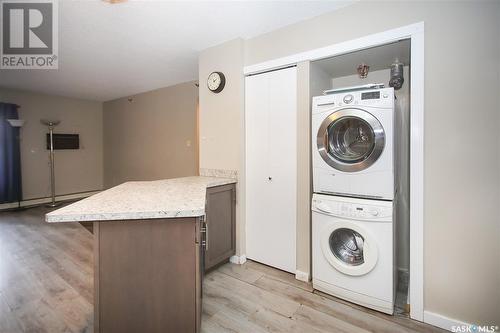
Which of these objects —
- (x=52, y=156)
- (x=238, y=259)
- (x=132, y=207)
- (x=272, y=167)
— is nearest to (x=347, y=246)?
(x=272, y=167)

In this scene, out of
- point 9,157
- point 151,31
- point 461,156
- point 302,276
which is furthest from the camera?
point 9,157

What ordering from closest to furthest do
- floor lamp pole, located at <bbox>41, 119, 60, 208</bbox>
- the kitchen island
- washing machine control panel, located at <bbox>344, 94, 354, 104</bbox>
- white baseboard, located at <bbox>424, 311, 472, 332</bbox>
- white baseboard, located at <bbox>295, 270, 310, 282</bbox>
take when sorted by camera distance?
the kitchen island → white baseboard, located at <bbox>424, 311, 472, 332</bbox> → washing machine control panel, located at <bbox>344, 94, 354, 104</bbox> → white baseboard, located at <bbox>295, 270, 310, 282</bbox> → floor lamp pole, located at <bbox>41, 119, 60, 208</bbox>

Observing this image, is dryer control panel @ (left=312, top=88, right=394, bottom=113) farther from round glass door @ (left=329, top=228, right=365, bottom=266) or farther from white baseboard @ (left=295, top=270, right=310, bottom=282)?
white baseboard @ (left=295, top=270, right=310, bottom=282)

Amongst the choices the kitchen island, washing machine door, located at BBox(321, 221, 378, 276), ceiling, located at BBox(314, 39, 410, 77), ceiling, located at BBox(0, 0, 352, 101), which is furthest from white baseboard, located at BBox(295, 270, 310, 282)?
ceiling, located at BBox(0, 0, 352, 101)

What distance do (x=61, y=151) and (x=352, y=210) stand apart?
20.7 feet

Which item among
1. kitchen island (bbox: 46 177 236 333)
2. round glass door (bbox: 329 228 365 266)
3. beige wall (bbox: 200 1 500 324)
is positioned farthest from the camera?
round glass door (bbox: 329 228 365 266)

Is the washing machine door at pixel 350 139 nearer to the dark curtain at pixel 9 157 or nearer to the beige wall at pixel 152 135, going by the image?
the beige wall at pixel 152 135

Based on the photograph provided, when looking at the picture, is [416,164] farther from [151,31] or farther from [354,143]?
[151,31]

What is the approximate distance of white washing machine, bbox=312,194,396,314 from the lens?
5.79ft

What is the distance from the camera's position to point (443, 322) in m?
1.65

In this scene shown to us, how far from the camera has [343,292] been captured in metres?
1.94

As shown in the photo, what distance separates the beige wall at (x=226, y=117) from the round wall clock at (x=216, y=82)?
0.15ft

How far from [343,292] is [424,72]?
175cm

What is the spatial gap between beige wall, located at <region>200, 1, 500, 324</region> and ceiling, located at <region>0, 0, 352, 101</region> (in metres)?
0.85
